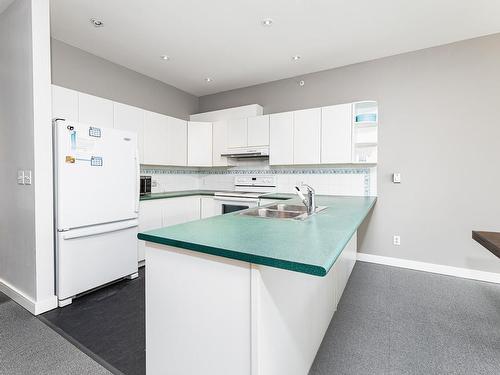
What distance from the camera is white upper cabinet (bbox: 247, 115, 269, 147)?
3.91 m

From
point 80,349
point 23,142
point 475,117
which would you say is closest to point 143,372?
point 80,349

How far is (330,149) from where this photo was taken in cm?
342

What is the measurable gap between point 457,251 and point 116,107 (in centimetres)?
446

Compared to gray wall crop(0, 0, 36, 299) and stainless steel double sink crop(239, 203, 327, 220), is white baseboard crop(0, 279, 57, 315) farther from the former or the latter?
stainless steel double sink crop(239, 203, 327, 220)

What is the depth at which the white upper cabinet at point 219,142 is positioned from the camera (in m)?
4.29

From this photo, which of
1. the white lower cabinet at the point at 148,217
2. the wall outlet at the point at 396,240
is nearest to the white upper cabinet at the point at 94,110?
the white lower cabinet at the point at 148,217

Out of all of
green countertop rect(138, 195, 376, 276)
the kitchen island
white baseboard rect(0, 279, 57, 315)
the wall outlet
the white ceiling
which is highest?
the white ceiling

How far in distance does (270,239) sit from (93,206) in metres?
2.11

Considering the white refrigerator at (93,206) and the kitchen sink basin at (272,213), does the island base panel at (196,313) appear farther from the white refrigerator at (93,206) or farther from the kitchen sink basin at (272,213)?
the white refrigerator at (93,206)

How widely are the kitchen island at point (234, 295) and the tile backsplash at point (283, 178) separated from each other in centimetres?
229

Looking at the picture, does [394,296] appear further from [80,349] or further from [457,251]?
[80,349]

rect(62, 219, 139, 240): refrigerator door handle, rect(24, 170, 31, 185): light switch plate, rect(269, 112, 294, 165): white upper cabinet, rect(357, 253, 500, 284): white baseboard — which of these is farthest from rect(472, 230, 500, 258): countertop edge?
rect(24, 170, 31, 185): light switch plate

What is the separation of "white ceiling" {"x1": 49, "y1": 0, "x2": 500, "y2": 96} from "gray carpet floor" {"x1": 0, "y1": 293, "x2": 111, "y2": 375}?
2765mm

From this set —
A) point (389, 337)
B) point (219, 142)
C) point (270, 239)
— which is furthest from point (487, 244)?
point (219, 142)
